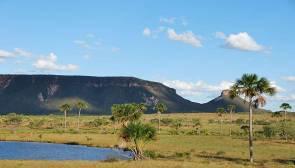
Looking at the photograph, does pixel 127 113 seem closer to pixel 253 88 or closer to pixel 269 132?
pixel 253 88

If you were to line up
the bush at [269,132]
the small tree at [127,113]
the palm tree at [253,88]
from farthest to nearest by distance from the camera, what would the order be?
1. the bush at [269,132]
2. the small tree at [127,113]
3. the palm tree at [253,88]

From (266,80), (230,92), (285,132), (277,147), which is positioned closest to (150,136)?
(230,92)

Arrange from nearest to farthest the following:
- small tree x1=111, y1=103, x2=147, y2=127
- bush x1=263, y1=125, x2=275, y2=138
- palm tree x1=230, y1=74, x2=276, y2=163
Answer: palm tree x1=230, y1=74, x2=276, y2=163
small tree x1=111, y1=103, x2=147, y2=127
bush x1=263, y1=125, x2=275, y2=138

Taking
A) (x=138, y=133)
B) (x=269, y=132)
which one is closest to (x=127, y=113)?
(x=138, y=133)

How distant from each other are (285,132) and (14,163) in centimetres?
8945

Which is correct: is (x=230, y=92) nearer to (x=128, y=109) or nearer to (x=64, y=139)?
(x=128, y=109)

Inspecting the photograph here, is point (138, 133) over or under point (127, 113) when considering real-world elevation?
under

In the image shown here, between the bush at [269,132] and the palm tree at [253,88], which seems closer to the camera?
the palm tree at [253,88]

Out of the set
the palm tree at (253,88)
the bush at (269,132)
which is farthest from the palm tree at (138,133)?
the bush at (269,132)

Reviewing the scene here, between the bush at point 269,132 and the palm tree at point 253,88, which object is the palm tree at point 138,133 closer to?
the palm tree at point 253,88

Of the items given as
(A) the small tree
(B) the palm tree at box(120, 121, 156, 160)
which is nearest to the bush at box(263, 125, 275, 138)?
(A) the small tree

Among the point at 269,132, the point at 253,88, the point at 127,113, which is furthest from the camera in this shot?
the point at 269,132

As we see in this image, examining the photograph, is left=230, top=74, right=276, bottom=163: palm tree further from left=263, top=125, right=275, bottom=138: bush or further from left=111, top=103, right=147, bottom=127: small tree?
left=263, top=125, right=275, bottom=138: bush

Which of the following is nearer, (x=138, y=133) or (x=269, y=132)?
(x=138, y=133)
